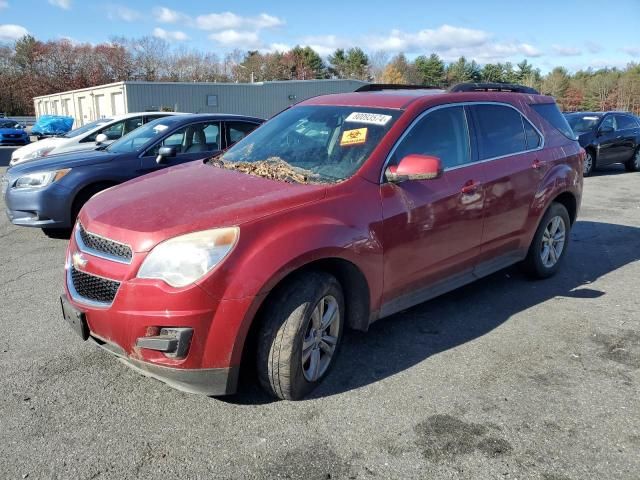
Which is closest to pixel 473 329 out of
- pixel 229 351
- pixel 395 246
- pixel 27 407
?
pixel 395 246

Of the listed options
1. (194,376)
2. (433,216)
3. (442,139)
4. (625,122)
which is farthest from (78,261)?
(625,122)

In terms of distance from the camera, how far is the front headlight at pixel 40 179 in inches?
253

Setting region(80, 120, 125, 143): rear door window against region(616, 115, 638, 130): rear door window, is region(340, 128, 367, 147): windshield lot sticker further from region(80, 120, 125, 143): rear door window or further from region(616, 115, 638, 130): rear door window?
region(616, 115, 638, 130): rear door window

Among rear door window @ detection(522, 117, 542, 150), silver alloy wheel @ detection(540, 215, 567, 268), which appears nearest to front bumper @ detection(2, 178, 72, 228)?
rear door window @ detection(522, 117, 542, 150)

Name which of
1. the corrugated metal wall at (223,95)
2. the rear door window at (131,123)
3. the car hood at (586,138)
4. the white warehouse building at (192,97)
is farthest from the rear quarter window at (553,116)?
the corrugated metal wall at (223,95)

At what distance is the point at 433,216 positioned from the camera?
3773mm

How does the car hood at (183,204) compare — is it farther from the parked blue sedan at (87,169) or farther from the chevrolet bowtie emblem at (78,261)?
the parked blue sedan at (87,169)

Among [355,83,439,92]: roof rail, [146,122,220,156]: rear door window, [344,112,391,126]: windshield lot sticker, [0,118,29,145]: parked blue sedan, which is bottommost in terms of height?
[0,118,29,145]: parked blue sedan

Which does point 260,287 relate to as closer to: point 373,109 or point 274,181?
point 274,181

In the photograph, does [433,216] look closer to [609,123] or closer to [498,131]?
[498,131]

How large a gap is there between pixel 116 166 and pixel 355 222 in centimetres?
452

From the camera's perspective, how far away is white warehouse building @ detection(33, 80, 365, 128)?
3231 centimetres

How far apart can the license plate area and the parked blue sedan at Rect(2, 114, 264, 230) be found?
3327mm

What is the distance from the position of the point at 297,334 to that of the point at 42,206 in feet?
15.7
